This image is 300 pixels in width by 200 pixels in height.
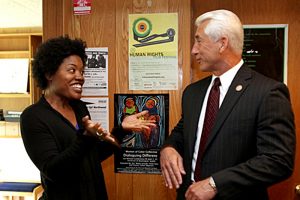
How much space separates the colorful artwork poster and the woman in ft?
1.47

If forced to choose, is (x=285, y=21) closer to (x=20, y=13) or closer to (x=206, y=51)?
(x=206, y=51)

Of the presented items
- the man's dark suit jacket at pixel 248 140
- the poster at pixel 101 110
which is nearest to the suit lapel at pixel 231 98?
the man's dark suit jacket at pixel 248 140

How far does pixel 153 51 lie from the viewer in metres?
2.20

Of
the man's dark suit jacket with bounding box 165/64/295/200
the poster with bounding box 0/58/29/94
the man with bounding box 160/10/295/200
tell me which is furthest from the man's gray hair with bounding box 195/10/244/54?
the poster with bounding box 0/58/29/94

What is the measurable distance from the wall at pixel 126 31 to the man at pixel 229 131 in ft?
1.77

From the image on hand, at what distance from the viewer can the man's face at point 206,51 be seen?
1.58m

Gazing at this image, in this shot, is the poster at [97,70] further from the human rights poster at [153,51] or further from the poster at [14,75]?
the poster at [14,75]

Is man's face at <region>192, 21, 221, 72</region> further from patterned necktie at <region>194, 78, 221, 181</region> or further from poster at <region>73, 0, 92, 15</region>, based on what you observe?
poster at <region>73, 0, 92, 15</region>

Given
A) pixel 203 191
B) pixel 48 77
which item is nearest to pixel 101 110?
pixel 48 77

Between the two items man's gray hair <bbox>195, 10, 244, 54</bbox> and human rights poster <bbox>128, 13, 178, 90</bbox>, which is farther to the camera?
human rights poster <bbox>128, 13, 178, 90</bbox>

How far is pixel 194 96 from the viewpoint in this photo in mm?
1684

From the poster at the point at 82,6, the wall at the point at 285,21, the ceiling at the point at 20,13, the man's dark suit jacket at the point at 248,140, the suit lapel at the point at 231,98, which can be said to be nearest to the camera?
the man's dark suit jacket at the point at 248,140

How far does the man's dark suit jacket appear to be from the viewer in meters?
1.28

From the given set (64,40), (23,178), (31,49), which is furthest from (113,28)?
(31,49)
